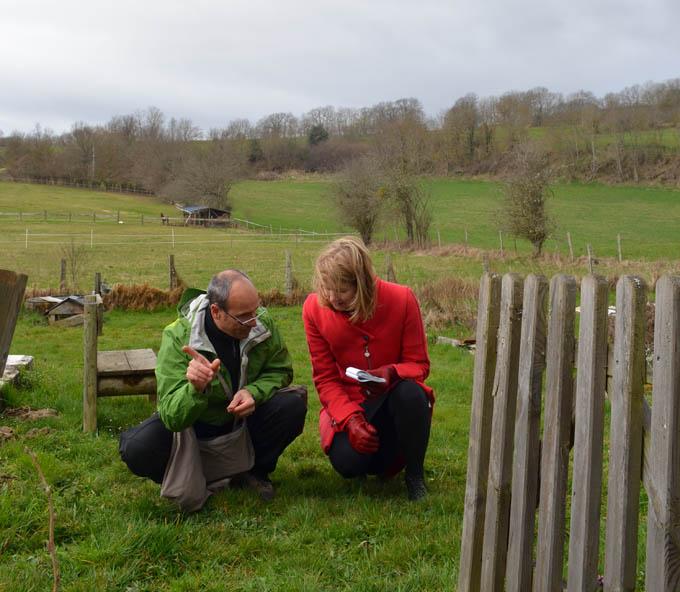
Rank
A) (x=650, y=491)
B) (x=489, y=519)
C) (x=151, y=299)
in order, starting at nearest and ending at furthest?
(x=650, y=491) → (x=489, y=519) → (x=151, y=299)

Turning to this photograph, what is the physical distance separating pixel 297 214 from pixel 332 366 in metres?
63.3

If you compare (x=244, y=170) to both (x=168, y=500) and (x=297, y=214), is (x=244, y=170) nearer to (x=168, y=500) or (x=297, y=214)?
(x=297, y=214)

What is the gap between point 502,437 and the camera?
245cm

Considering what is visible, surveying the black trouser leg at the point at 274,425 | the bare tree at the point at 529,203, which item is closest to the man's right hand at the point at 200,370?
the black trouser leg at the point at 274,425

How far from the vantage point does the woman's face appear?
366cm

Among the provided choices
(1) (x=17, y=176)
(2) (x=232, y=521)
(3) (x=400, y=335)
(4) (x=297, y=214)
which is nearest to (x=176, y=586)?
(2) (x=232, y=521)

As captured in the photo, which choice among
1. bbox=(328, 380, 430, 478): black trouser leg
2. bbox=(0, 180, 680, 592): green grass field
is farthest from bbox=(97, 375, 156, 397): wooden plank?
bbox=(328, 380, 430, 478): black trouser leg

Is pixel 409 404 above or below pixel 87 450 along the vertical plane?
above

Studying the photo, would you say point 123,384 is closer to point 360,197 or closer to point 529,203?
point 529,203

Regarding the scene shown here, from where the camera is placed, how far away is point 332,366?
155 inches

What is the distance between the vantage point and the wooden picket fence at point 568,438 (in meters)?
1.84

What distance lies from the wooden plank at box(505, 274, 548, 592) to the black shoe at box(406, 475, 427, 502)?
4.81 feet

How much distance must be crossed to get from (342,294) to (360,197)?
42.4m

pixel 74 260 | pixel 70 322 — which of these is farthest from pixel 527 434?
pixel 74 260
